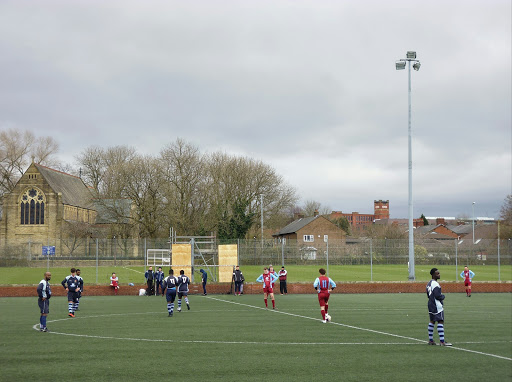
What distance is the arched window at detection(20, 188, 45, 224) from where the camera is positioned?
77375 mm

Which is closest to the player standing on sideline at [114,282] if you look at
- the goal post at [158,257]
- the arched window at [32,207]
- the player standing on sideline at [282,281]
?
the goal post at [158,257]

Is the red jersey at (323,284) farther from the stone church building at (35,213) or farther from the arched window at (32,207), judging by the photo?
the arched window at (32,207)

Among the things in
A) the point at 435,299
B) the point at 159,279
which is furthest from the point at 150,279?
the point at 435,299

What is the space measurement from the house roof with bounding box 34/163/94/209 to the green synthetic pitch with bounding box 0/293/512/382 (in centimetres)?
5557

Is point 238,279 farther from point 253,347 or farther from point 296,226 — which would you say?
point 296,226

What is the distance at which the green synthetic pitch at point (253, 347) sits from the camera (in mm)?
10992

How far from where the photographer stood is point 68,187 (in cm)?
8500

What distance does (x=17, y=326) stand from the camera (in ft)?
62.1

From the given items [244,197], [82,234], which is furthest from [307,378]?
[82,234]

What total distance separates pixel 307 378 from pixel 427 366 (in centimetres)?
264

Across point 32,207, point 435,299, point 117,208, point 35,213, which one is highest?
point 32,207

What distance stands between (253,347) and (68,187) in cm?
7573

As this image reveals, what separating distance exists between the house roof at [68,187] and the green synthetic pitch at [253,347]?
5557 centimetres

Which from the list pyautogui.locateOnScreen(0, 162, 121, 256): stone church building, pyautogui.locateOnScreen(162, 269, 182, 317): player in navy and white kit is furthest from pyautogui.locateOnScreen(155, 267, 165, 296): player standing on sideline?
pyautogui.locateOnScreen(0, 162, 121, 256): stone church building
